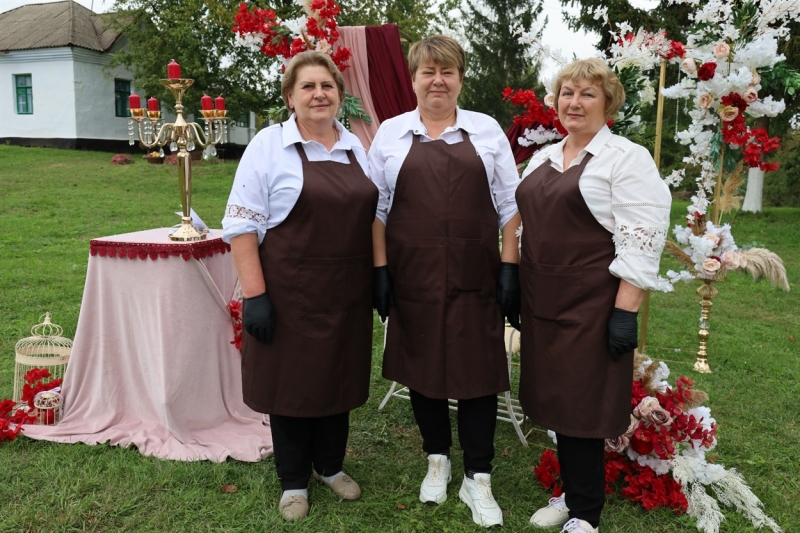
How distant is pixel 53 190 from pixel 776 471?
11.5 metres

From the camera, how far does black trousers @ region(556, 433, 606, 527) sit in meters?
2.21

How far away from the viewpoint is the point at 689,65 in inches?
146

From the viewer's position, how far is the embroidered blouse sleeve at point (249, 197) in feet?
7.27

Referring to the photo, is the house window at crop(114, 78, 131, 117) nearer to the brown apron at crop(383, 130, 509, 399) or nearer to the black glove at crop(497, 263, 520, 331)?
the brown apron at crop(383, 130, 509, 399)

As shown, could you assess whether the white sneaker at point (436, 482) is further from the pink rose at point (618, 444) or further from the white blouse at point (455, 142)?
the white blouse at point (455, 142)

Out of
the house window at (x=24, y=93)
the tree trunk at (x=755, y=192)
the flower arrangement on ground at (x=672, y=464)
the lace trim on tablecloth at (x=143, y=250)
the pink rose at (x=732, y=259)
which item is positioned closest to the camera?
the flower arrangement on ground at (x=672, y=464)

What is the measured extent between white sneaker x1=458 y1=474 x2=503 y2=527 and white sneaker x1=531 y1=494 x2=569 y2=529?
14 cm

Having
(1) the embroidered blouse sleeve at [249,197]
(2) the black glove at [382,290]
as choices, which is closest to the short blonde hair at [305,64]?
(1) the embroidered blouse sleeve at [249,197]

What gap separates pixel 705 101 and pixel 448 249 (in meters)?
2.36

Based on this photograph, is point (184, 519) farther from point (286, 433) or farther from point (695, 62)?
point (695, 62)

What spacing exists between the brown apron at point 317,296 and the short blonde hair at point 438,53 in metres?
0.43

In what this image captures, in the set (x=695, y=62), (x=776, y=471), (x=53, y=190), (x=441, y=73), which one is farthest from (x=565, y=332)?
(x=53, y=190)

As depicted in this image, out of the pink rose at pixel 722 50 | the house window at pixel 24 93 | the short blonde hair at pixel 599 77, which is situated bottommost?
the short blonde hair at pixel 599 77

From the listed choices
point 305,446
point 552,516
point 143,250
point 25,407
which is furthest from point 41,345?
point 552,516
